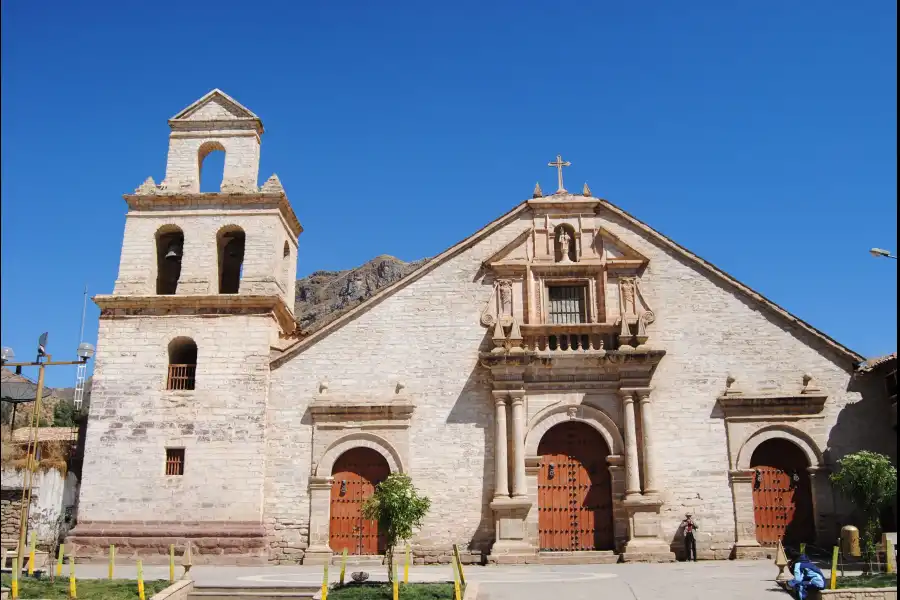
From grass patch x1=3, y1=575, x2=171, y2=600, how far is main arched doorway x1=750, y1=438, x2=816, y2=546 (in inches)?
634

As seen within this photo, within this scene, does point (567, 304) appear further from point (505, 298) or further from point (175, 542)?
point (175, 542)

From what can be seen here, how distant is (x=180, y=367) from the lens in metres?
24.6

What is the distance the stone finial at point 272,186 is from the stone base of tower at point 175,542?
10.1 metres

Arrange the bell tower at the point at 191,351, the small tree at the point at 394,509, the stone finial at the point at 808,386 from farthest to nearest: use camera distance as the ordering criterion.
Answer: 1. the stone finial at the point at 808,386
2. the bell tower at the point at 191,351
3. the small tree at the point at 394,509

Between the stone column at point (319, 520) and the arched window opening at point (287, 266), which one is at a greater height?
the arched window opening at point (287, 266)

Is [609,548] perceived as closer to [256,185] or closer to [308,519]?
[308,519]

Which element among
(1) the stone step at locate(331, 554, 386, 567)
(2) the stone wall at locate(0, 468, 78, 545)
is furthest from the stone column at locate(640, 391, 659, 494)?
(2) the stone wall at locate(0, 468, 78, 545)

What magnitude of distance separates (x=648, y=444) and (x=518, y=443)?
3.71 meters

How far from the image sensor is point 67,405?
135 feet

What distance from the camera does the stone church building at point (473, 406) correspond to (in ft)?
76.0

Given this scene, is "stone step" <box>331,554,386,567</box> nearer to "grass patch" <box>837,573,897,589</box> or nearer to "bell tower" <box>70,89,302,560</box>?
"bell tower" <box>70,89,302,560</box>

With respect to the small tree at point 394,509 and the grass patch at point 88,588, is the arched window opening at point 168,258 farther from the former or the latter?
the small tree at point 394,509

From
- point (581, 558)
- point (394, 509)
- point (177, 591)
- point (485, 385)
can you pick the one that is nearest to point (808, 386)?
point (581, 558)

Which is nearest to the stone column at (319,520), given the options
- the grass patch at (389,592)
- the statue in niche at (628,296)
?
the grass patch at (389,592)
